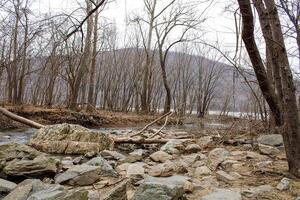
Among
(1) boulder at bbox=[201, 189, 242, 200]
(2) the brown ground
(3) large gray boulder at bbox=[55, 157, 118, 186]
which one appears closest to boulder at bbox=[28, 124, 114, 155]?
(3) large gray boulder at bbox=[55, 157, 118, 186]

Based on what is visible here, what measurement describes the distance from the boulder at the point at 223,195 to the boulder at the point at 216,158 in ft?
3.06

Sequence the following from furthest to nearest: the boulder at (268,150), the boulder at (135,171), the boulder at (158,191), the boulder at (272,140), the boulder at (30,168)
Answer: the boulder at (272,140)
the boulder at (268,150)
the boulder at (30,168)
the boulder at (135,171)
the boulder at (158,191)

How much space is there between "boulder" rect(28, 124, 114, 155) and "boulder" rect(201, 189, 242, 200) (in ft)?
11.3

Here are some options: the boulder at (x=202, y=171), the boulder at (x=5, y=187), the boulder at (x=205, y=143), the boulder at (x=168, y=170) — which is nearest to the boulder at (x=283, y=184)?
the boulder at (x=202, y=171)

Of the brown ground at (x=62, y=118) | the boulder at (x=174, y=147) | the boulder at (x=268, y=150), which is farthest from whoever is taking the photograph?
the brown ground at (x=62, y=118)

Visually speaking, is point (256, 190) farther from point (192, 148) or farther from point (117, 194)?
point (192, 148)

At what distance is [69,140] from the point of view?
651 centimetres

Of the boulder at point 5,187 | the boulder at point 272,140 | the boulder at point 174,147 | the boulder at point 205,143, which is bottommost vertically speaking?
the boulder at point 5,187

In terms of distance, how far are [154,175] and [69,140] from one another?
10.6ft

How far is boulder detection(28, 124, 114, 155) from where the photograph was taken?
6.25 m

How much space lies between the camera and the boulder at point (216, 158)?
4271mm

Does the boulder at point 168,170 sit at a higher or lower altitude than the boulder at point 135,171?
higher

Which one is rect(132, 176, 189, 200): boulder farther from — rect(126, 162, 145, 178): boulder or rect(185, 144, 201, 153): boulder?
rect(185, 144, 201, 153): boulder

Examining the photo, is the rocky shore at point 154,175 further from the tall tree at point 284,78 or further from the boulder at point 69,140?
the tall tree at point 284,78
